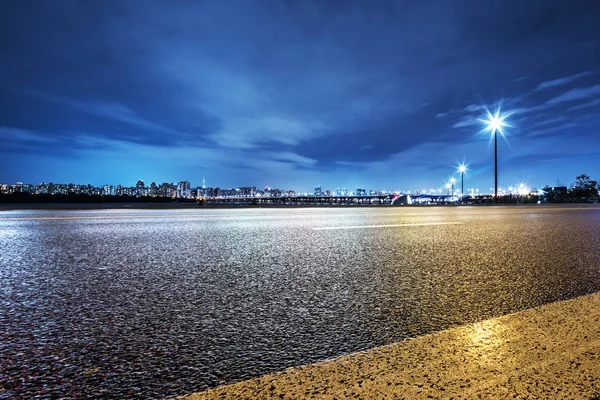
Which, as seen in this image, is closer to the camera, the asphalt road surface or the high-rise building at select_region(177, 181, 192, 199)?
the asphalt road surface

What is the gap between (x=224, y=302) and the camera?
1.90m

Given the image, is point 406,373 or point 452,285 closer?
point 406,373

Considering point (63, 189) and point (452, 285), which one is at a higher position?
point (63, 189)

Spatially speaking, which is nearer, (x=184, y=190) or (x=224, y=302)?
(x=224, y=302)

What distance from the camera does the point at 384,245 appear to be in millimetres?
4098

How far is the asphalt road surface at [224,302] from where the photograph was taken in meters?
1.16

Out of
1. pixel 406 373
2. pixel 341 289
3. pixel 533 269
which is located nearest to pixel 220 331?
pixel 406 373

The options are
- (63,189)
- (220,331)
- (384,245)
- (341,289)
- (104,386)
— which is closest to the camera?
(104,386)

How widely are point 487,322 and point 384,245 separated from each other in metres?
2.51

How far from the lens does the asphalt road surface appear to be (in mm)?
1160

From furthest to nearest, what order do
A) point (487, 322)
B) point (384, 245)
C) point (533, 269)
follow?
point (384, 245) → point (533, 269) → point (487, 322)

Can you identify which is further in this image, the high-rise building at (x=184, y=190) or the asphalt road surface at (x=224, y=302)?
the high-rise building at (x=184, y=190)

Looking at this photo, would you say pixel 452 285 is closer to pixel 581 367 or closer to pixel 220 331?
pixel 581 367

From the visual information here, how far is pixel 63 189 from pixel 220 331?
11620 centimetres
